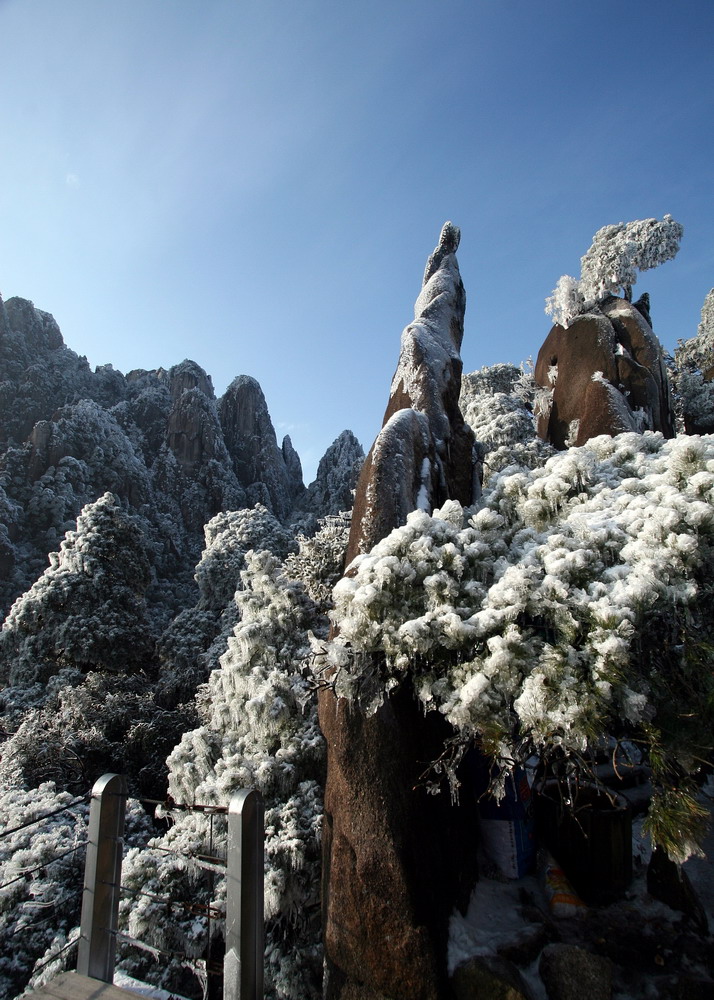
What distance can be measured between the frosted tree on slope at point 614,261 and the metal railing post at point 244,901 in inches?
432

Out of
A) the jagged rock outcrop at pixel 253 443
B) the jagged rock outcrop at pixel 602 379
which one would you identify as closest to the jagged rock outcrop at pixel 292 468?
the jagged rock outcrop at pixel 253 443

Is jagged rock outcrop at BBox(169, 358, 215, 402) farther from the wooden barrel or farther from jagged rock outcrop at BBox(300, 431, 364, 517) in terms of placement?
the wooden barrel

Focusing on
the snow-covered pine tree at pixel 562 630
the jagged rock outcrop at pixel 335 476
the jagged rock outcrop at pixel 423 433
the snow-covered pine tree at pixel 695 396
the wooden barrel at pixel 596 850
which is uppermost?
the jagged rock outcrop at pixel 335 476

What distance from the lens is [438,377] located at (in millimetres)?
7676

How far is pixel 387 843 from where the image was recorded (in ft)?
14.0

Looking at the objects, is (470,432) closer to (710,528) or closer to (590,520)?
(590,520)

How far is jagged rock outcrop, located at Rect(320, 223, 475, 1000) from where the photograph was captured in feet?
13.2

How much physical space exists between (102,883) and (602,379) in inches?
388

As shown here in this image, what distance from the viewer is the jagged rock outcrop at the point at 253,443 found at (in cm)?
5075

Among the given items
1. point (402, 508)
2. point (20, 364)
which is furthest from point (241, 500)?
point (402, 508)

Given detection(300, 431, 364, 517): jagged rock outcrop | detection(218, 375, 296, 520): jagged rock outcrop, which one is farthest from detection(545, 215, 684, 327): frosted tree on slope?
detection(218, 375, 296, 520): jagged rock outcrop

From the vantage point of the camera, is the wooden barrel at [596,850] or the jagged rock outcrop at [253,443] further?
the jagged rock outcrop at [253,443]

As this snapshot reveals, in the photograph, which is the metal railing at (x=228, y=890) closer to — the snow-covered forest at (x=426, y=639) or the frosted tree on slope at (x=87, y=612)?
the snow-covered forest at (x=426, y=639)

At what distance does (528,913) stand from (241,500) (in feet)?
139
